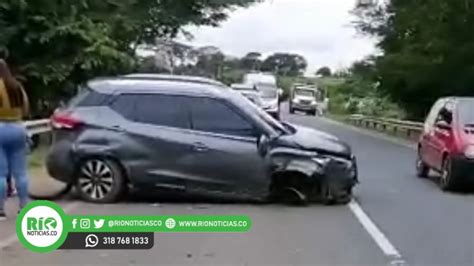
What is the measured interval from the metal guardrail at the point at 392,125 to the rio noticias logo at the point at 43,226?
72.6 feet

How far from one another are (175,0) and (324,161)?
25794 mm

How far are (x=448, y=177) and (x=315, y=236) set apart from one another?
573cm

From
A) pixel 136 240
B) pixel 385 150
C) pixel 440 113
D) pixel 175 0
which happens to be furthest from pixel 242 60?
pixel 136 240

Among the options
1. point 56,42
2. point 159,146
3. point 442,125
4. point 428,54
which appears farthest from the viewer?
point 428,54

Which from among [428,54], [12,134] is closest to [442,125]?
[12,134]

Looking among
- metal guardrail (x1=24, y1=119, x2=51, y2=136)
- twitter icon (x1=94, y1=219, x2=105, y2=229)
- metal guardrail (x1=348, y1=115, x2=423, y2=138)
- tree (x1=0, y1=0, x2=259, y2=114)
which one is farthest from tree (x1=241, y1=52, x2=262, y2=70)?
twitter icon (x1=94, y1=219, x2=105, y2=229)

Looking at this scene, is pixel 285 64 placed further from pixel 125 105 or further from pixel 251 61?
pixel 125 105

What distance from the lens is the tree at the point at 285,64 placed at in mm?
133000

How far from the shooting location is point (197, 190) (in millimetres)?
13023

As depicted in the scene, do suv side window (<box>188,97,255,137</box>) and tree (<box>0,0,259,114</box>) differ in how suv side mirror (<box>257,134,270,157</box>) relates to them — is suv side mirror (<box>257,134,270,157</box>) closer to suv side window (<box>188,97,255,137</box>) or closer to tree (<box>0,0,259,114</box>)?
suv side window (<box>188,97,255,137</box>)

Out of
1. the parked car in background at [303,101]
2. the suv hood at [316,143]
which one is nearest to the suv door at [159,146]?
the suv hood at [316,143]

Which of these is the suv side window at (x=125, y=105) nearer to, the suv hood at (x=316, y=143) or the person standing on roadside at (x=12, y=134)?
the suv hood at (x=316, y=143)

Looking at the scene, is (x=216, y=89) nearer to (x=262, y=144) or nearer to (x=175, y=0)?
(x=262, y=144)

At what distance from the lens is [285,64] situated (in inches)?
5359
